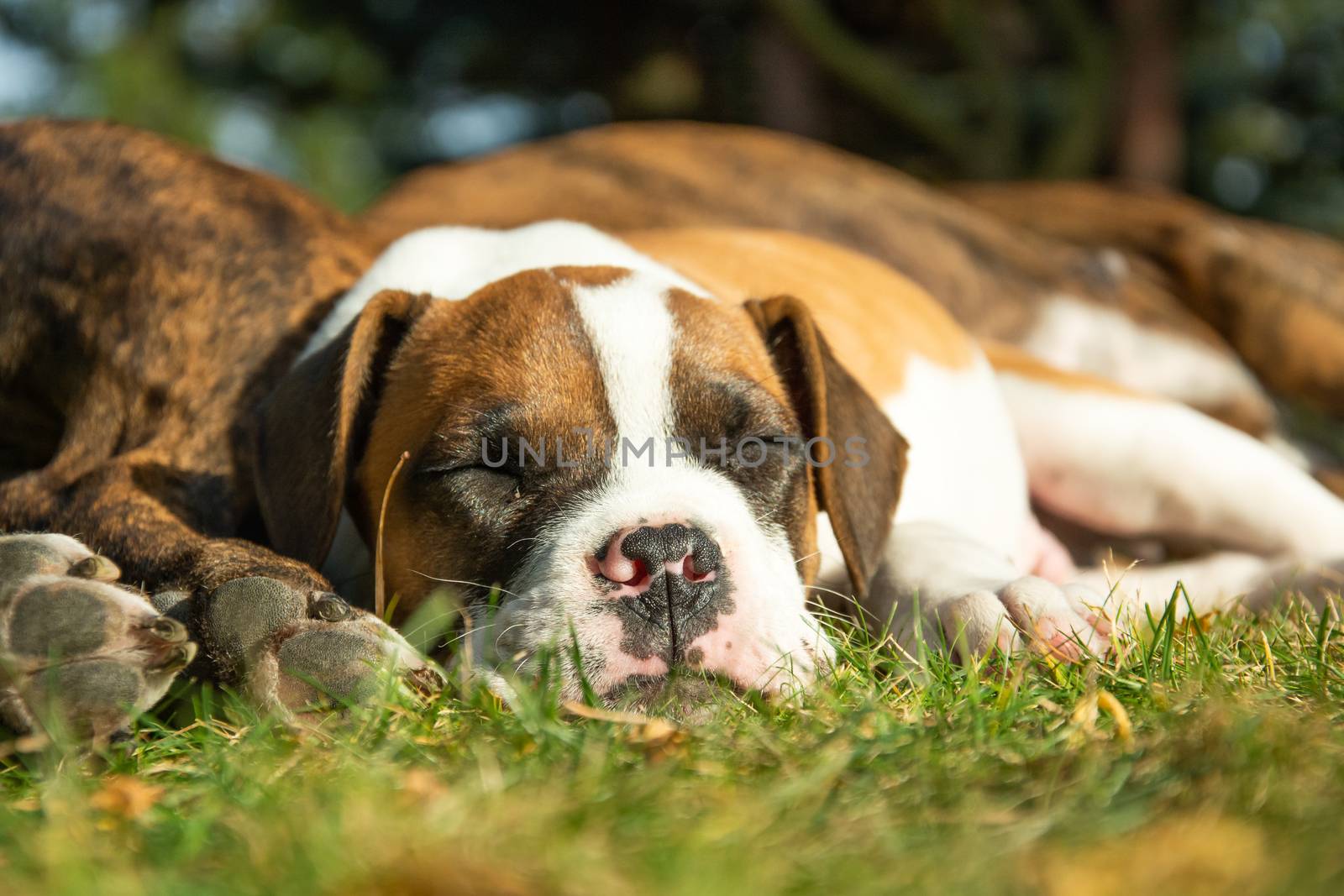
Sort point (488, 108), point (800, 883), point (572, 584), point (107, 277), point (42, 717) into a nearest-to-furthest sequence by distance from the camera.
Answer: point (800, 883), point (42, 717), point (572, 584), point (107, 277), point (488, 108)

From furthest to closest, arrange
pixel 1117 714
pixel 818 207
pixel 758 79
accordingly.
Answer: pixel 758 79
pixel 818 207
pixel 1117 714

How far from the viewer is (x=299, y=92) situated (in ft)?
34.7

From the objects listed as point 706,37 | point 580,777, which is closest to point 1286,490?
point 580,777

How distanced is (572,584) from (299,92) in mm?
8869

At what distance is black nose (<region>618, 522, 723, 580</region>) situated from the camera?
8.77 feet

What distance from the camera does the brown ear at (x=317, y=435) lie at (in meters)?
3.06

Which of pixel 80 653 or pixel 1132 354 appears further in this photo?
pixel 1132 354

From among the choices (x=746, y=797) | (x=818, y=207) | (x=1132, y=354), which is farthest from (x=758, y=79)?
(x=746, y=797)

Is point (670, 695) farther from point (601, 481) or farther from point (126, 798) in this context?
point (126, 798)

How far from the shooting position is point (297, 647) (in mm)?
2561

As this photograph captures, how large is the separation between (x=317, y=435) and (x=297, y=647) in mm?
688

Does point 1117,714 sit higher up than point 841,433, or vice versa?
point 841,433

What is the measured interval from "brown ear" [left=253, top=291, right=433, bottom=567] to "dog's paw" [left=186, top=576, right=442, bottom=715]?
347 millimetres

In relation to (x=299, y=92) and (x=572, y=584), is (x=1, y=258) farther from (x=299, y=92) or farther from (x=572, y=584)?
(x=299, y=92)
